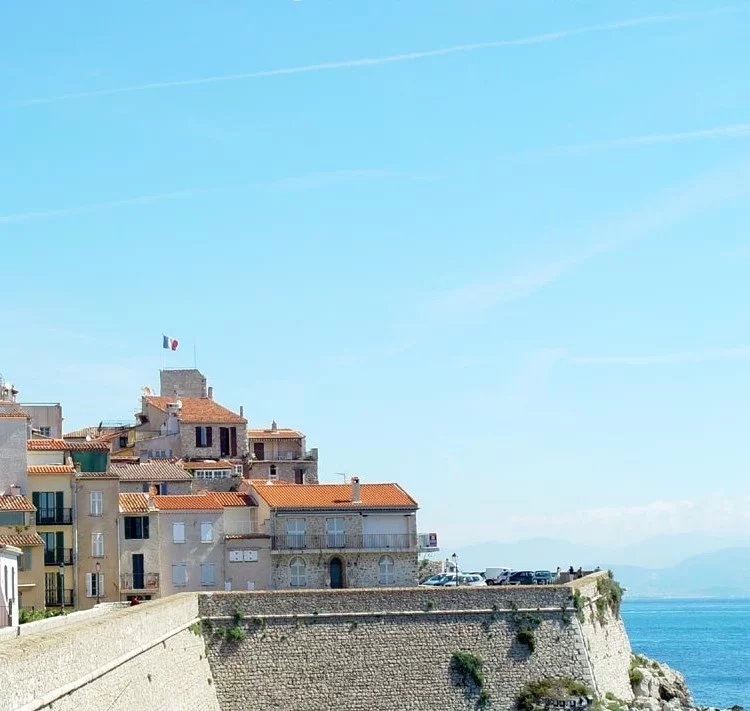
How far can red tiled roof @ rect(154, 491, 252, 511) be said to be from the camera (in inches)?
2394

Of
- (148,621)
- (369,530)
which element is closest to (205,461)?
(369,530)

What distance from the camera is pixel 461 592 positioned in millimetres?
51094

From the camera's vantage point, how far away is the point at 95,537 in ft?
187

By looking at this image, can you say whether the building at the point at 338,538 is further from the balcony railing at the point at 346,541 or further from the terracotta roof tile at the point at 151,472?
the terracotta roof tile at the point at 151,472

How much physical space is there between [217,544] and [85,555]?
6294 millimetres

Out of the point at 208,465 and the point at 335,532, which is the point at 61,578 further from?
the point at 208,465

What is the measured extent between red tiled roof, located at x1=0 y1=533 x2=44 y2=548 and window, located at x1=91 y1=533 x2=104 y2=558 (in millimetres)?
3821

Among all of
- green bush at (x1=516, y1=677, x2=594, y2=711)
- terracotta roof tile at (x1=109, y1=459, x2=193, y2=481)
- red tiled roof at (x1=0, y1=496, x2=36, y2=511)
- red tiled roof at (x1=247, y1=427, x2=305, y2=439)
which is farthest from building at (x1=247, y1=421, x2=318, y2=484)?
green bush at (x1=516, y1=677, x2=594, y2=711)

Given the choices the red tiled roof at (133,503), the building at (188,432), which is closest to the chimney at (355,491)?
the red tiled roof at (133,503)

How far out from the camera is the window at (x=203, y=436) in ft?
265

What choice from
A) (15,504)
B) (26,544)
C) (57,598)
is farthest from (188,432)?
(26,544)

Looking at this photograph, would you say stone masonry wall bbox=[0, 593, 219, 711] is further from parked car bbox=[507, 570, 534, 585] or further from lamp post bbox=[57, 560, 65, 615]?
parked car bbox=[507, 570, 534, 585]

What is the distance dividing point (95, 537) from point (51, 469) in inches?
126

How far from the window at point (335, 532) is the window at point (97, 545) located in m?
10.2
